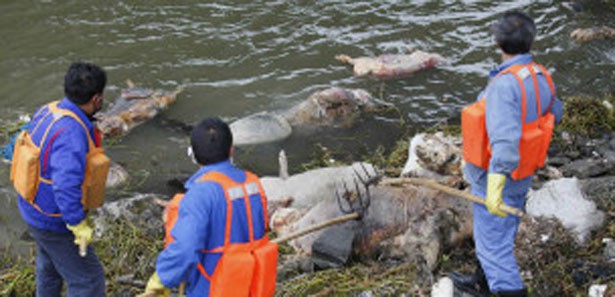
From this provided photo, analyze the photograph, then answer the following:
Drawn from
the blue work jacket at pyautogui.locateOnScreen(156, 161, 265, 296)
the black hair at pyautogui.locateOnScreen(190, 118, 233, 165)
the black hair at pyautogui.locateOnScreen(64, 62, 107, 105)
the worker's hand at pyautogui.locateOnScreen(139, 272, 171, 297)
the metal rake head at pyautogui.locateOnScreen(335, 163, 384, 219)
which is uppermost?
the black hair at pyautogui.locateOnScreen(64, 62, 107, 105)

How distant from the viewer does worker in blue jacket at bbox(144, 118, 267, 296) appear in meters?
3.06

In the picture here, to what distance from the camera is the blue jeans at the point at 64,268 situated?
3930mm

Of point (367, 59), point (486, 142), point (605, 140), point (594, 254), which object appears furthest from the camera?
point (367, 59)

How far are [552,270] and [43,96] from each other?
6866mm

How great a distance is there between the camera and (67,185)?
11.7 feet

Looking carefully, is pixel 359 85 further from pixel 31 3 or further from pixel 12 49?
pixel 31 3

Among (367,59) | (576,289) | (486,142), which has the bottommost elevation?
(576,289)

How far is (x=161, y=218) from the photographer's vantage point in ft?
19.1

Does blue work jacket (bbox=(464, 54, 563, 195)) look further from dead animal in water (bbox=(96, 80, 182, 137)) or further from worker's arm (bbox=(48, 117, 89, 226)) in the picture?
dead animal in water (bbox=(96, 80, 182, 137))

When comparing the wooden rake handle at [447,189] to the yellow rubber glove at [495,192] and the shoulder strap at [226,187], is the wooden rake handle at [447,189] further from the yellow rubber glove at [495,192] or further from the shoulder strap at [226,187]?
the shoulder strap at [226,187]

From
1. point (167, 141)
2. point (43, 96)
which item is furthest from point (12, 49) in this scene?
point (167, 141)

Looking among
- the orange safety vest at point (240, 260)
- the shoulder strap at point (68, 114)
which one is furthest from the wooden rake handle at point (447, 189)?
the shoulder strap at point (68, 114)

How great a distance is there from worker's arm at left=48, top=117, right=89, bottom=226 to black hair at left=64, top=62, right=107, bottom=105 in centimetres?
17

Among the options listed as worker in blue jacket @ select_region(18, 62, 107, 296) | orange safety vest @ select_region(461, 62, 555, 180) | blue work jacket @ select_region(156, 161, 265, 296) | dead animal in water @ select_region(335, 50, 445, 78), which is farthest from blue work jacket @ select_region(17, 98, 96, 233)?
dead animal in water @ select_region(335, 50, 445, 78)
